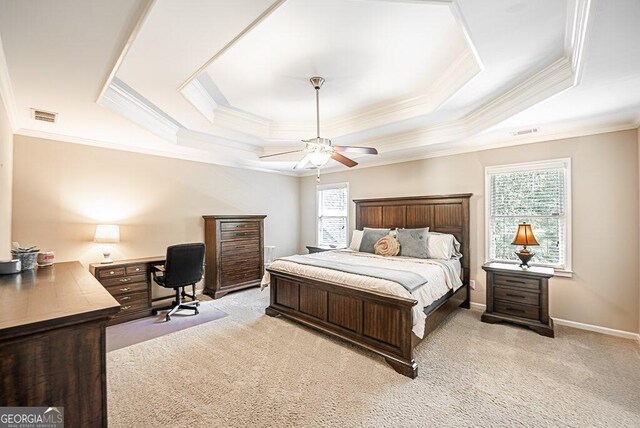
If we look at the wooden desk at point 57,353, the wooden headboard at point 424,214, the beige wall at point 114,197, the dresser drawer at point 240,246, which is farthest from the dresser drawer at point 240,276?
the wooden desk at point 57,353

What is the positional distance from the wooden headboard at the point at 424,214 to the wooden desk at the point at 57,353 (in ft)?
14.3

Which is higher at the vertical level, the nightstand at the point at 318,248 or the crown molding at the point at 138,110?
the crown molding at the point at 138,110

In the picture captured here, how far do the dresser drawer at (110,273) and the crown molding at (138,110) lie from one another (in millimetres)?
1925

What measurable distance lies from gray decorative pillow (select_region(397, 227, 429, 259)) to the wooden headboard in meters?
0.39

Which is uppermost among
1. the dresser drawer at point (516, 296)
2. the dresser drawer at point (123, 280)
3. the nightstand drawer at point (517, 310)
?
the dresser drawer at point (123, 280)

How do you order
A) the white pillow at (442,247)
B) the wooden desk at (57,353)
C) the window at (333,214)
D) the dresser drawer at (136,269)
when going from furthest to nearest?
the window at (333,214) → the white pillow at (442,247) → the dresser drawer at (136,269) → the wooden desk at (57,353)

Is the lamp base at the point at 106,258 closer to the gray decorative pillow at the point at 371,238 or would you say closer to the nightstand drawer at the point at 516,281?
the gray decorative pillow at the point at 371,238

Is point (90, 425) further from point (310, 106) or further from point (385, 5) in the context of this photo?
point (310, 106)

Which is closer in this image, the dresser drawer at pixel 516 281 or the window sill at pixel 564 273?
the dresser drawer at pixel 516 281

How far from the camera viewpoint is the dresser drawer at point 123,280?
3.64 m

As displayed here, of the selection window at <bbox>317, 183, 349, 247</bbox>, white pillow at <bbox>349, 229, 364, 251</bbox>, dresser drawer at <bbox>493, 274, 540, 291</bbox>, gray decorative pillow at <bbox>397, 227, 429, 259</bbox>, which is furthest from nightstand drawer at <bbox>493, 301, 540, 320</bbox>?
window at <bbox>317, 183, 349, 247</bbox>

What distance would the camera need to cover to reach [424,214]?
15.5ft

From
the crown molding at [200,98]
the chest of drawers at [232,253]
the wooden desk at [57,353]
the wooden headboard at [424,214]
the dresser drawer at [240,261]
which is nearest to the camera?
the wooden desk at [57,353]

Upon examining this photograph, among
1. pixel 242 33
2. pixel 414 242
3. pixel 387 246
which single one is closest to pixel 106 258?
pixel 242 33
